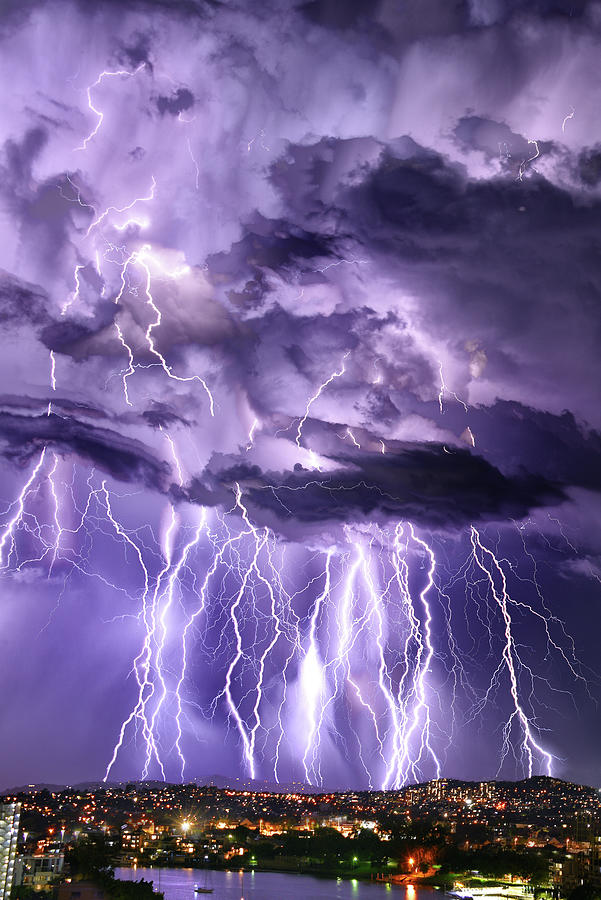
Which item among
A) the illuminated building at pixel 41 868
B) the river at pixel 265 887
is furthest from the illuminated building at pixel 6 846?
the river at pixel 265 887

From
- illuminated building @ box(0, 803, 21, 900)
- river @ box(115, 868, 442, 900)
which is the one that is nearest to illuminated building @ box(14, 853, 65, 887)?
river @ box(115, 868, 442, 900)

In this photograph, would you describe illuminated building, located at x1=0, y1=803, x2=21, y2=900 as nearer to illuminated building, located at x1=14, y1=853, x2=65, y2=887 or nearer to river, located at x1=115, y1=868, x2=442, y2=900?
illuminated building, located at x1=14, y1=853, x2=65, y2=887

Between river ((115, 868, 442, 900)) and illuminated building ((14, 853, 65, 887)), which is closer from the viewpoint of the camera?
illuminated building ((14, 853, 65, 887))

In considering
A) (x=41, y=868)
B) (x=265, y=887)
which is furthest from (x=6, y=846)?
(x=265, y=887)

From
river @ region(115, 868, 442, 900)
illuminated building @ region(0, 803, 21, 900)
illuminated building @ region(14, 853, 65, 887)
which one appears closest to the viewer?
illuminated building @ region(0, 803, 21, 900)

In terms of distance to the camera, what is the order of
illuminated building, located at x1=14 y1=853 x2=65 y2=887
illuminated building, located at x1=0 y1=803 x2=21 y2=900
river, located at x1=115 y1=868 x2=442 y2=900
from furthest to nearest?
river, located at x1=115 y1=868 x2=442 y2=900 < illuminated building, located at x1=14 y1=853 x2=65 y2=887 < illuminated building, located at x1=0 y1=803 x2=21 y2=900

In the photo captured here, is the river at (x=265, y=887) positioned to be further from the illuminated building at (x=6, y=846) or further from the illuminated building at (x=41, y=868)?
the illuminated building at (x=6, y=846)

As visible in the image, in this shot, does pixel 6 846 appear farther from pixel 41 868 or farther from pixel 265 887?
pixel 265 887

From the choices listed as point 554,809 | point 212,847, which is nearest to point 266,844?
point 212,847
